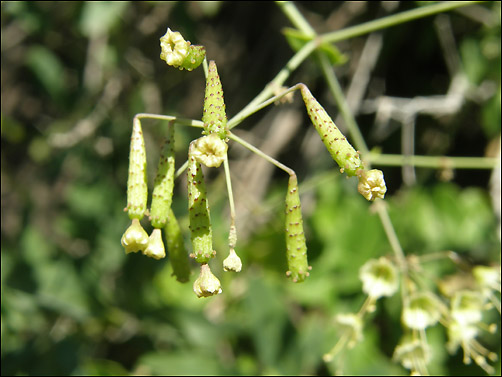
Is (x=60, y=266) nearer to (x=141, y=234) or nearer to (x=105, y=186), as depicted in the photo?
(x=105, y=186)

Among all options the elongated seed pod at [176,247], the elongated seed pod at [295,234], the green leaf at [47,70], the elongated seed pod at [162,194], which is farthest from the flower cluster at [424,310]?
the green leaf at [47,70]

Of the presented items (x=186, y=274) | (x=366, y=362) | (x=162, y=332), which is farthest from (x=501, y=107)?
(x=162, y=332)

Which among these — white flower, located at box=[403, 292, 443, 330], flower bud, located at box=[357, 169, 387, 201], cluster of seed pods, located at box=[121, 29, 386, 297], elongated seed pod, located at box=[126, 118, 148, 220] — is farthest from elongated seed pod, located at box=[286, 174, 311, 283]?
white flower, located at box=[403, 292, 443, 330]

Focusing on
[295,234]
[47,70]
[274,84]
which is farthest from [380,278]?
[47,70]

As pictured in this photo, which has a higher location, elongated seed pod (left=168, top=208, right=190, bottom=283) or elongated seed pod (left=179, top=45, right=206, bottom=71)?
elongated seed pod (left=179, top=45, right=206, bottom=71)

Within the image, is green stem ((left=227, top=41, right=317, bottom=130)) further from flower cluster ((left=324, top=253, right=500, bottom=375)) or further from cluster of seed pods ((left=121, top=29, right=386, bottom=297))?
flower cluster ((left=324, top=253, right=500, bottom=375))

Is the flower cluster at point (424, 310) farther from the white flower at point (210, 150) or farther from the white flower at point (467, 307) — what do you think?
the white flower at point (210, 150)
